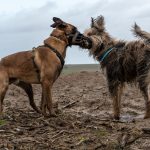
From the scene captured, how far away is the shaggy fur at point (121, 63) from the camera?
10.4 metres

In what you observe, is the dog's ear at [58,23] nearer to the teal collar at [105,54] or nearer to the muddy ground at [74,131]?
the teal collar at [105,54]

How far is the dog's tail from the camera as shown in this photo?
10.3 m

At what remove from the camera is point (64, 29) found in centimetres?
1088

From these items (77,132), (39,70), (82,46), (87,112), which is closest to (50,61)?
(39,70)

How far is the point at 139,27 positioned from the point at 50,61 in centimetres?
191

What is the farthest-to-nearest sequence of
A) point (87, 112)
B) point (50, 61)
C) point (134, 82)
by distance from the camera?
1. point (87, 112)
2. point (134, 82)
3. point (50, 61)

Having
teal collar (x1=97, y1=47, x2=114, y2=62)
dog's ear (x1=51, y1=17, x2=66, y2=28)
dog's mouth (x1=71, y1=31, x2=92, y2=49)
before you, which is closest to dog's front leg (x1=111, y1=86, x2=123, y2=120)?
teal collar (x1=97, y1=47, x2=114, y2=62)

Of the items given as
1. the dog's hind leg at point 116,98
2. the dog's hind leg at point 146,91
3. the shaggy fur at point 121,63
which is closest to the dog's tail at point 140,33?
the shaggy fur at point 121,63

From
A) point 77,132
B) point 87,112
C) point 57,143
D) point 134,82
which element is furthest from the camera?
point 87,112

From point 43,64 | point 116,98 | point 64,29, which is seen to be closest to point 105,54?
point 116,98

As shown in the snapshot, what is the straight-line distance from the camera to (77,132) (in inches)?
336

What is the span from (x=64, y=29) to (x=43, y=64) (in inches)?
39.8

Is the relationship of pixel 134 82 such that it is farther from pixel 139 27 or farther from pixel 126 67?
pixel 139 27

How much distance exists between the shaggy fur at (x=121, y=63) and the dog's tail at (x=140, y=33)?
0.07ft
